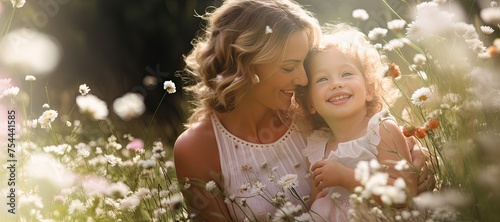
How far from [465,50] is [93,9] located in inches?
152

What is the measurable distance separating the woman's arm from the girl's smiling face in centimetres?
54

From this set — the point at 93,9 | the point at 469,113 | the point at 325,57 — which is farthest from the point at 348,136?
the point at 93,9

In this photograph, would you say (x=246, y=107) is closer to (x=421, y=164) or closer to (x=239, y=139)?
(x=239, y=139)

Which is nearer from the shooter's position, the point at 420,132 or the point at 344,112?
the point at 420,132

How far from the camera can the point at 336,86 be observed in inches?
115

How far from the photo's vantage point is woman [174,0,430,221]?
3.04 meters

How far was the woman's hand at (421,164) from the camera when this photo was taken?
2590 millimetres

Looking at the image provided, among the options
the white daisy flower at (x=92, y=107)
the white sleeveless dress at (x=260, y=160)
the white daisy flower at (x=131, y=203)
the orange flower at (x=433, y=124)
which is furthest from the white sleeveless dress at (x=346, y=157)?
the white daisy flower at (x=92, y=107)

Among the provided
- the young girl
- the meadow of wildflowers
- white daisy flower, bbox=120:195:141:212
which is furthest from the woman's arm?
white daisy flower, bbox=120:195:141:212

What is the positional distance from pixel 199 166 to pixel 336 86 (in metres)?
0.73

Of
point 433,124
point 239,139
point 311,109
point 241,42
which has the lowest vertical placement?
point 239,139

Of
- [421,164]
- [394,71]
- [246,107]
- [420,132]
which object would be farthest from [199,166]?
[420,132]

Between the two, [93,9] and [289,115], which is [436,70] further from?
[93,9]

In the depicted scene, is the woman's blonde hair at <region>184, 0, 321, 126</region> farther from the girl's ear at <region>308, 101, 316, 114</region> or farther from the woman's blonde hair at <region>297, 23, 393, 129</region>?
the girl's ear at <region>308, 101, 316, 114</region>
